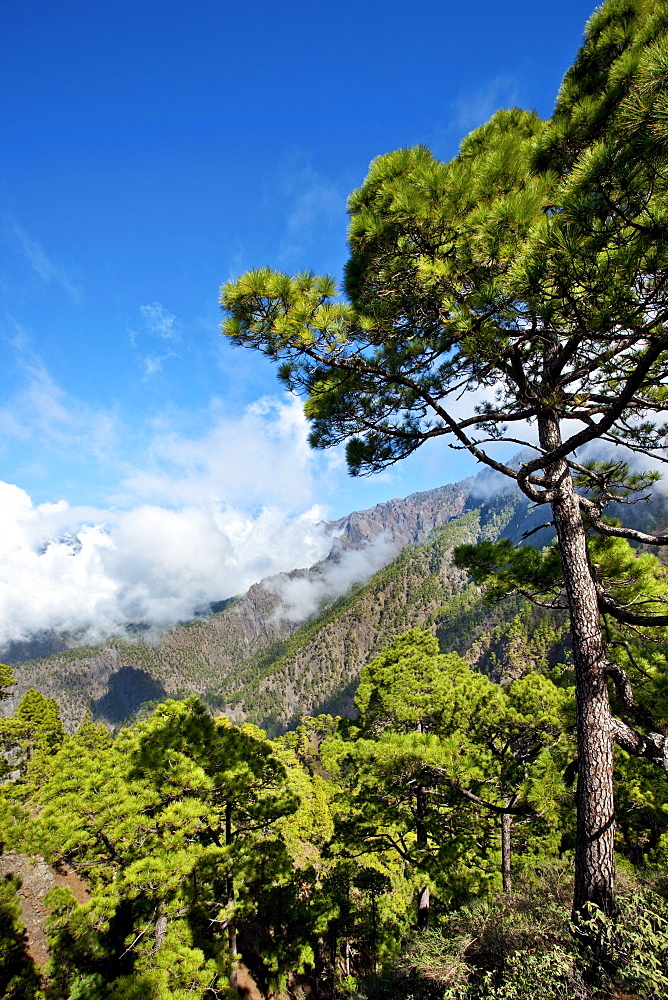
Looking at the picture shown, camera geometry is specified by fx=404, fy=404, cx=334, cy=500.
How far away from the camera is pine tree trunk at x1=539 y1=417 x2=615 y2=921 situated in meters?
4.07

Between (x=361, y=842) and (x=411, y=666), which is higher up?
(x=411, y=666)

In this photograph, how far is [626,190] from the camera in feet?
10.4

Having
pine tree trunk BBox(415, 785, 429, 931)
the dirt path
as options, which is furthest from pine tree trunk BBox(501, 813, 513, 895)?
the dirt path

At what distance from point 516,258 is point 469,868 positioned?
42.3 feet

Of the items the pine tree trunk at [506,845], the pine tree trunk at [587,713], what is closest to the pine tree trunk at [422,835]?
the pine tree trunk at [506,845]

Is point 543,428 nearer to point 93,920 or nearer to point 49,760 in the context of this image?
point 49,760

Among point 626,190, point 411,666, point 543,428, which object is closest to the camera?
point 626,190

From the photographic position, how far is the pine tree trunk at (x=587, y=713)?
13.4 feet

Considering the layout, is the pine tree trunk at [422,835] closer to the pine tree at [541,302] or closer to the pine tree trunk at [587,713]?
the pine tree trunk at [587,713]

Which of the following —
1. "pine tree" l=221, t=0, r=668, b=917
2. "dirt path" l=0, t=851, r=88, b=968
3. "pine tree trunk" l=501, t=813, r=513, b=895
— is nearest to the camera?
"pine tree" l=221, t=0, r=668, b=917

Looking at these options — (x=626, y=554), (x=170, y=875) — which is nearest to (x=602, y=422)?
(x=626, y=554)

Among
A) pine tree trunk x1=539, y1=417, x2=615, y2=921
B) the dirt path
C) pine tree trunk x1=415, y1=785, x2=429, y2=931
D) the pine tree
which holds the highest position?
the pine tree

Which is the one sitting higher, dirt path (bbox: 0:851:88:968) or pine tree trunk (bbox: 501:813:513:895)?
pine tree trunk (bbox: 501:813:513:895)

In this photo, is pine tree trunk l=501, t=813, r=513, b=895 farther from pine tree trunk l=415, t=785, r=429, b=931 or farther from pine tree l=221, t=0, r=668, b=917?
pine tree l=221, t=0, r=668, b=917
